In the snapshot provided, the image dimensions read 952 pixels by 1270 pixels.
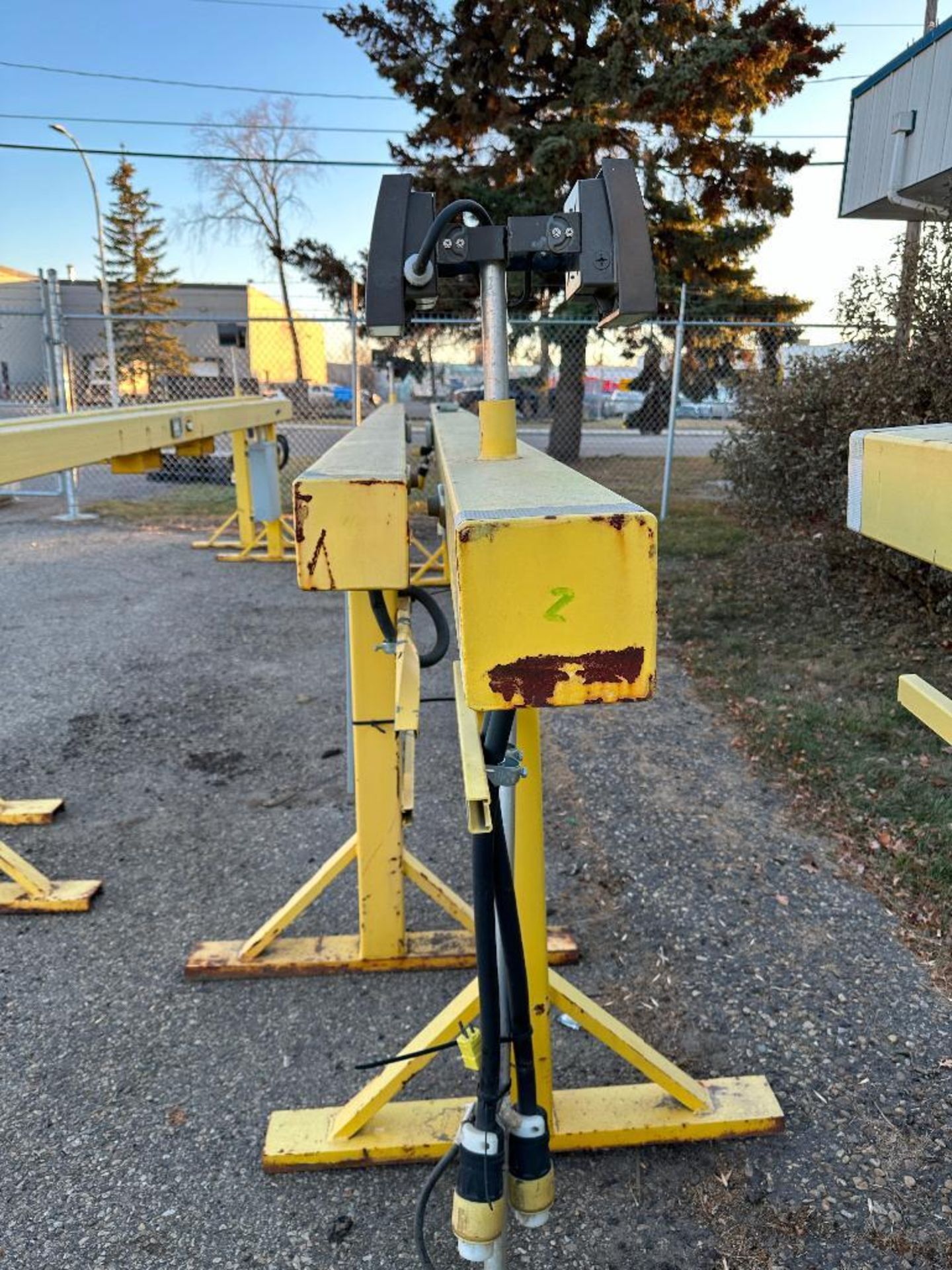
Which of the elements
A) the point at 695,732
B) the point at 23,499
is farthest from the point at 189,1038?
the point at 23,499

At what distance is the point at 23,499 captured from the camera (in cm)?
1192

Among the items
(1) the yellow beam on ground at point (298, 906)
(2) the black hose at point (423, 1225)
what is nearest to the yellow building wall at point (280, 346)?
(1) the yellow beam on ground at point (298, 906)

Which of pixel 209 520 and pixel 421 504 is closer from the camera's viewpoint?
pixel 421 504

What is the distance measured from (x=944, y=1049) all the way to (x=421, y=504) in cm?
571

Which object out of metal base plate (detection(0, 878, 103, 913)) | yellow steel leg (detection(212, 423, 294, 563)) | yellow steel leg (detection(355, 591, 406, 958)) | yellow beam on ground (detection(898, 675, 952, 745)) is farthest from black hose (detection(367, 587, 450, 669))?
yellow steel leg (detection(212, 423, 294, 563))

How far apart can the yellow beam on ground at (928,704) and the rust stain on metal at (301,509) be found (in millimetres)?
970

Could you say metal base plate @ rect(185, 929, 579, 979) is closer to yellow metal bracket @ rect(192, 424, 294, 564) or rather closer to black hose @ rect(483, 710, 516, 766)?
black hose @ rect(483, 710, 516, 766)

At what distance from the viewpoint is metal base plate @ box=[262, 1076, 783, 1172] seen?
1.99 m

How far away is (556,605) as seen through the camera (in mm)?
878

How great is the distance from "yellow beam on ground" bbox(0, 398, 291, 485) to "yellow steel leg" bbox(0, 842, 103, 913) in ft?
4.55

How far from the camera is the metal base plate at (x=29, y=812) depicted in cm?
356

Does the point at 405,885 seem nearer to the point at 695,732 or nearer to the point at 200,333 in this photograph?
the point at 695,732

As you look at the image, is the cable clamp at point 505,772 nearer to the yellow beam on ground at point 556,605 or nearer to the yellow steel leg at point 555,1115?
the yellow beam on ground at point 556,605

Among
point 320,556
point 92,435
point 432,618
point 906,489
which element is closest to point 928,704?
point 906,489
